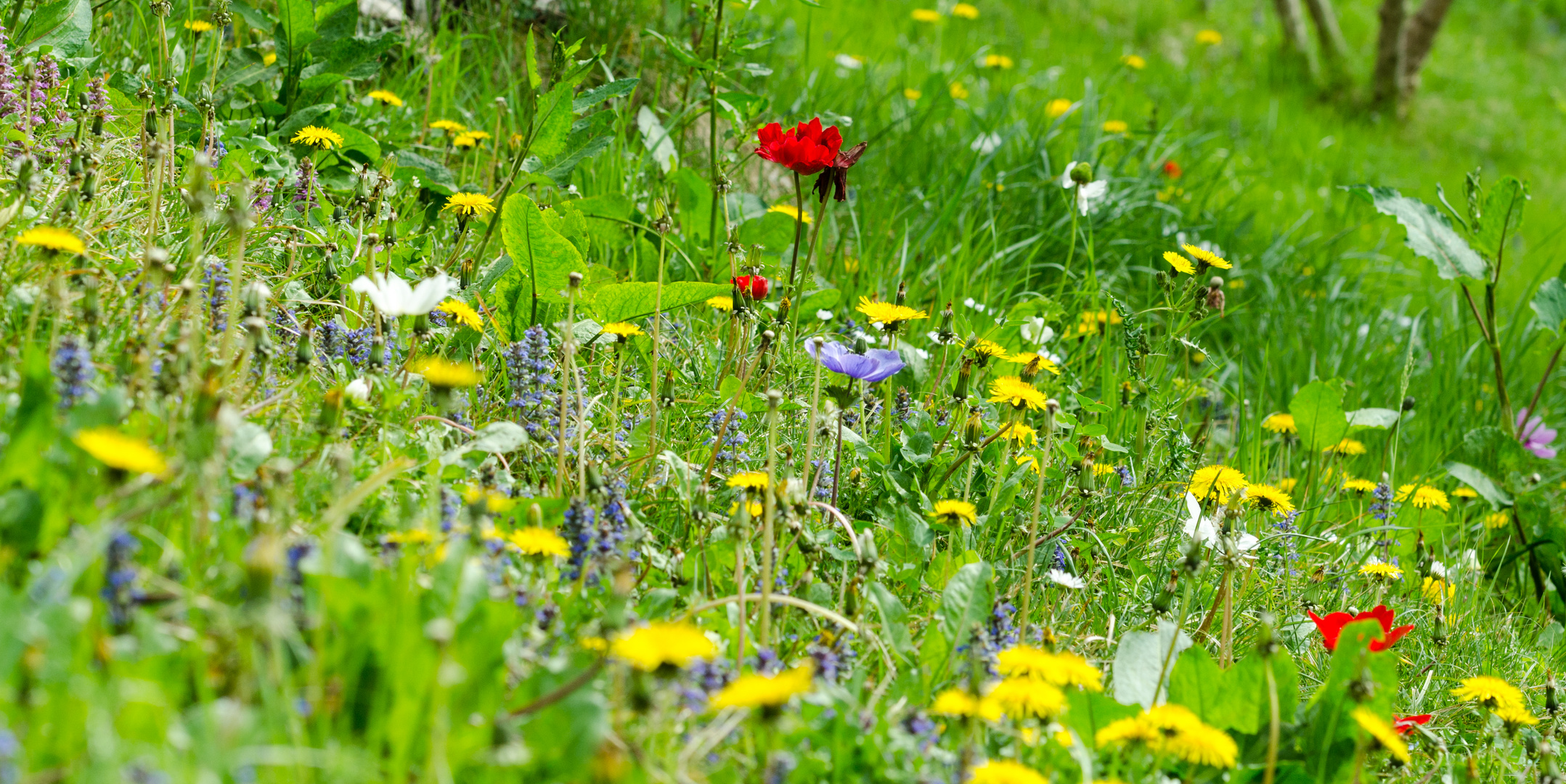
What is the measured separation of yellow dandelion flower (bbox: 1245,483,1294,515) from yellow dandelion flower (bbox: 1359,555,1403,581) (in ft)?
0.63

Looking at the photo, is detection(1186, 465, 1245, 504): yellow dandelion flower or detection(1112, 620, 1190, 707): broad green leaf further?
detection(1186, 465, 1245, 504): yellow dandelion flower

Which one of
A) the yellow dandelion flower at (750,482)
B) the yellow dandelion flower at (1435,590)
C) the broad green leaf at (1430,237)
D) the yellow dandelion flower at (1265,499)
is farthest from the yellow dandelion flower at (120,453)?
the broad green leaf at (1430,237)

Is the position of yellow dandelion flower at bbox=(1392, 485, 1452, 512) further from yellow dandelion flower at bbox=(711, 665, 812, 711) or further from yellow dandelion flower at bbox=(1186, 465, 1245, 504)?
yellow dandelion flower at bbox=(711, 665, 812, 711)

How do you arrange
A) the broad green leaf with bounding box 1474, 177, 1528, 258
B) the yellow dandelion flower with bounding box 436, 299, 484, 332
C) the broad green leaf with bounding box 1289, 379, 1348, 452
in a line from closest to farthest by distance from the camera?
the yellow dandelion flower with bounding box 436, 299, 484, 332
the broad green leaf with bounding box 1289, 379, 1348, 452
the broad green leaf with bounding box 1474, 177, 1528, 258

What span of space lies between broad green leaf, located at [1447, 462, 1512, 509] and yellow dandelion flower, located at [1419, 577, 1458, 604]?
42cm

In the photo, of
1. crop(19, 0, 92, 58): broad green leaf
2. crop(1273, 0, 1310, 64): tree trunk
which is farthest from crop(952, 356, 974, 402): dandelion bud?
crop(1273, 0, 1310, 64): tree trunk

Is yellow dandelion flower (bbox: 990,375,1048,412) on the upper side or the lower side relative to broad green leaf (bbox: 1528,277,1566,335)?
upper

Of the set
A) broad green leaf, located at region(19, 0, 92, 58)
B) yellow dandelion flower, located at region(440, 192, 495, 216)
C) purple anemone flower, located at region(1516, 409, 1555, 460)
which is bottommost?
purple anemone flower, located at region(1516, 409, 1555, 460)

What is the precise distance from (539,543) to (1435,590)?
170 cm

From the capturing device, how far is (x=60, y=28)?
2.08m

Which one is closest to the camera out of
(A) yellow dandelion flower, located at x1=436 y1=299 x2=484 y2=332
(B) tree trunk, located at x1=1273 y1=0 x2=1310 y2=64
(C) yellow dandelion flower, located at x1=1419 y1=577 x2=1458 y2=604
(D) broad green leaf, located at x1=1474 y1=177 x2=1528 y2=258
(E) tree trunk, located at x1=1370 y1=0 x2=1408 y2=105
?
(A) yellow dandelion flower, located at x1=436 y1=299 x2=484 y2=332

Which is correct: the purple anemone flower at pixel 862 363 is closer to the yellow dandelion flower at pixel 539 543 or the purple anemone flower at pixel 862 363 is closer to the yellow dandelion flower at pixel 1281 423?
the yellow dandelion flower at pixel 539 543

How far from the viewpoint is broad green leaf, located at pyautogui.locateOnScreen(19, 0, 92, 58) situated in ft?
6.73

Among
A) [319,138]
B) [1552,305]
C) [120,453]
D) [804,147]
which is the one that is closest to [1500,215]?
[1552,305]
